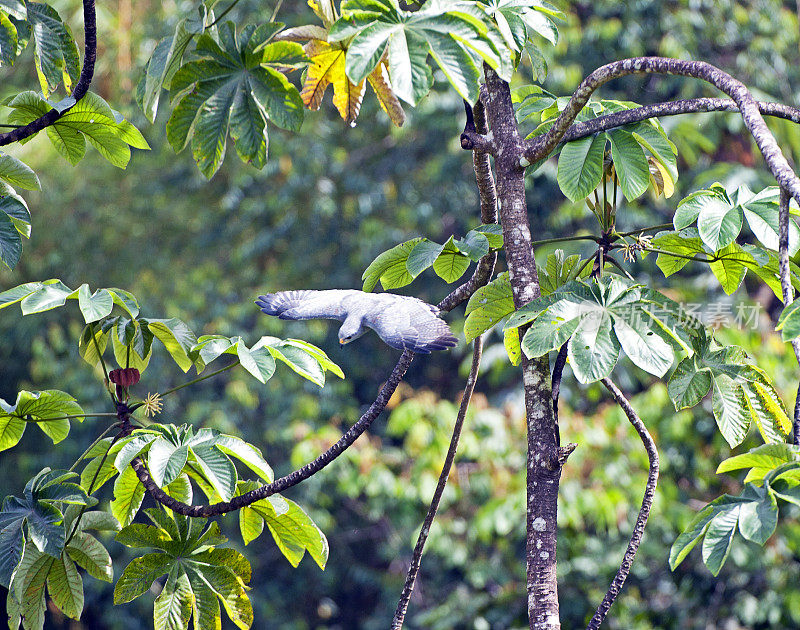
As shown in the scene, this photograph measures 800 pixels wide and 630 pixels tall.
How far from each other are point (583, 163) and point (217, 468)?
0.52 meters

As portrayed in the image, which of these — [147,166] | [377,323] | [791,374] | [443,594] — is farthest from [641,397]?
[147,166]

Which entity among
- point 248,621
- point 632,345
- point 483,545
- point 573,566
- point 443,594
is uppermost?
point 632,345

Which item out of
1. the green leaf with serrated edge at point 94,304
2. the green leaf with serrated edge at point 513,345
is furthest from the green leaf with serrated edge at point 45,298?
the green leaf with serrated edge at point 513,345

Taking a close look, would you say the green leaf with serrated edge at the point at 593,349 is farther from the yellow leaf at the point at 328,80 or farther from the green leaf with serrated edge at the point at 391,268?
the yellow leaf at the point at 328,80

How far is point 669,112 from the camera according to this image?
0.76m

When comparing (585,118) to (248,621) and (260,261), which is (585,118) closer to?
(248,621)

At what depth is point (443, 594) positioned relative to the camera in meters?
3.32

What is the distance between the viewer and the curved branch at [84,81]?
88cm

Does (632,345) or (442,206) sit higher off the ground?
(632,345)

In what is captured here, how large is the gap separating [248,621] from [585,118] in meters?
0.74

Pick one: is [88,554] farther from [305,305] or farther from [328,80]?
[328,80]

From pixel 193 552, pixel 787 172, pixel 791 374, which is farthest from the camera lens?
pixel 791 374

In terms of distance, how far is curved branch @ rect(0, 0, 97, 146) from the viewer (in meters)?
0.88

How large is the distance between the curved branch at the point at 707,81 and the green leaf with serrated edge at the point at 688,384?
10.3 inches
